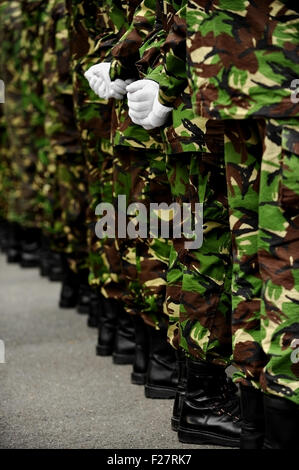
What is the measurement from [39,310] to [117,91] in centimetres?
241

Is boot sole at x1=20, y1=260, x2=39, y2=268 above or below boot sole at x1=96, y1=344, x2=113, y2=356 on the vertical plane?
below

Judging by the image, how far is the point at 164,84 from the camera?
3.00m

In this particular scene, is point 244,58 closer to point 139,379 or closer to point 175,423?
point 175,423

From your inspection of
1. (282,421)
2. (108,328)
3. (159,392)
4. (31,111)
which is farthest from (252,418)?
(31,111)

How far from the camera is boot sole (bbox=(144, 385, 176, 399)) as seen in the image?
150 inches

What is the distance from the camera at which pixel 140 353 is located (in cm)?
405

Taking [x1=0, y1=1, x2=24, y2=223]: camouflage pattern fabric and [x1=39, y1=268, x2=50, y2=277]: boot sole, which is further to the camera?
[x1=0, y1=1, x2=24, y2=223]: camouflage pattern fabric

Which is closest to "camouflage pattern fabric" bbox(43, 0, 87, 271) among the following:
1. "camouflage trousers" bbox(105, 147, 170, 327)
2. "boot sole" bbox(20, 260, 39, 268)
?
"camouflage trousers" bbox(105, 147, 170, 327)

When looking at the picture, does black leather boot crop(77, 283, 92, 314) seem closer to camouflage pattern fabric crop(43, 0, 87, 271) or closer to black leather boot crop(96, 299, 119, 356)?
camouflage pattern fabric crop(43, 0, 87, 271)

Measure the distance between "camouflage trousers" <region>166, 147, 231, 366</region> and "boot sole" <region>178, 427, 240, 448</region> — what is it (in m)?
0.27

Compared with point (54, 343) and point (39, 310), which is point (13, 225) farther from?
point (54, 343)

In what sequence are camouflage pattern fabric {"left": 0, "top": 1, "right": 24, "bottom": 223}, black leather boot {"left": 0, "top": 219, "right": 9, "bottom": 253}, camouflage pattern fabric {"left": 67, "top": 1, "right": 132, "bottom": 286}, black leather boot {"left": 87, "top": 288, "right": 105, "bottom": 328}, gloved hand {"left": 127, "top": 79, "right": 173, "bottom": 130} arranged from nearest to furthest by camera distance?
1. gloved hand {"left": 127, "top": 79, "right": 173, "bottom": 130}
2. camouflage pattern fabric {"left": 67, "top": 1, "right": 132, "bottom": 286}
3. black leather boot {"left": 87, "top": 288, "right": 105, "bottom": 328}
4. camouflage pattern fabric {"left": 0, "top": 1, "right": 24, "bottom": 223}
5. black leather boot {"left": 0, "top": 219, "right": 9, "bottom": 253}

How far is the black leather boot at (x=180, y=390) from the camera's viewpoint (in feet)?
11.1

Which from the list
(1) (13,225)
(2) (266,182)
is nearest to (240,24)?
(2) (266,182)
